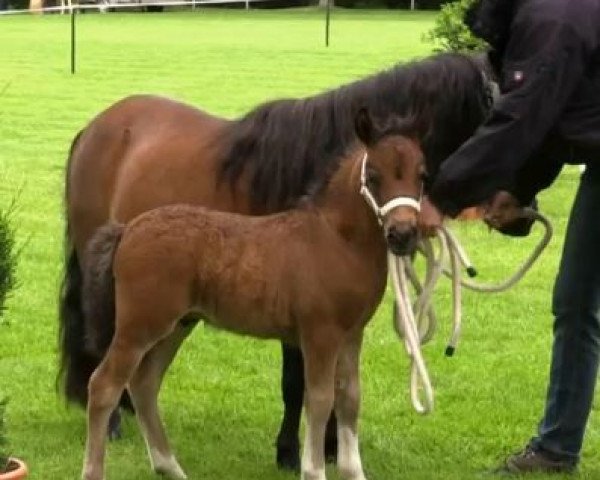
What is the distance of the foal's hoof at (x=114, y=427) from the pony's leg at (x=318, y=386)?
1.46 metres

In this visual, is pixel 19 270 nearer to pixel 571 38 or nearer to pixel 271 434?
pixel 271 434

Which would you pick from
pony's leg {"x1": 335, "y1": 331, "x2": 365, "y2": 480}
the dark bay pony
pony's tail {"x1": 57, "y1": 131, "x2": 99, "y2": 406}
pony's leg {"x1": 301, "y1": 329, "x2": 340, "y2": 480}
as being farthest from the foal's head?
pony's tail {"x1": 57, "y1": 131, "x2": 99, "y2": 406}

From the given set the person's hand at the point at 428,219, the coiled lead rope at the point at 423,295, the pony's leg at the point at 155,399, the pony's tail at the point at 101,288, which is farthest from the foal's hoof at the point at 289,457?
the person's hand at the point at 428,219

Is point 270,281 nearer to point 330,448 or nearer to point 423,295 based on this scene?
point 423,295

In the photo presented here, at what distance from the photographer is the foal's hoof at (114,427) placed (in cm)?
569

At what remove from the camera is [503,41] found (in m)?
4.50

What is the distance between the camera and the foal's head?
4.07 metres

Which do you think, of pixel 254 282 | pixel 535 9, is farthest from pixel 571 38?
pixel 254 282

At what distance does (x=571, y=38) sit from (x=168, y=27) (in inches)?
1324

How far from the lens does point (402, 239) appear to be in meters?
4.06

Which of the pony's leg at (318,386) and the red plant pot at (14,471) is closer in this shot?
the red plant pot at (14,471)

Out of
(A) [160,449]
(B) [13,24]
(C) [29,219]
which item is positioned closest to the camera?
(A) [160,449]

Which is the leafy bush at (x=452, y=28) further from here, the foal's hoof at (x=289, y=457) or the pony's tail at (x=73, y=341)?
the foal's hoof at (x=289, y=457)

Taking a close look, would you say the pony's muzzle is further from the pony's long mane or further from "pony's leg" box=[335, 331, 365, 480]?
"pony's leg" box=[335, 331, 365, 480]
